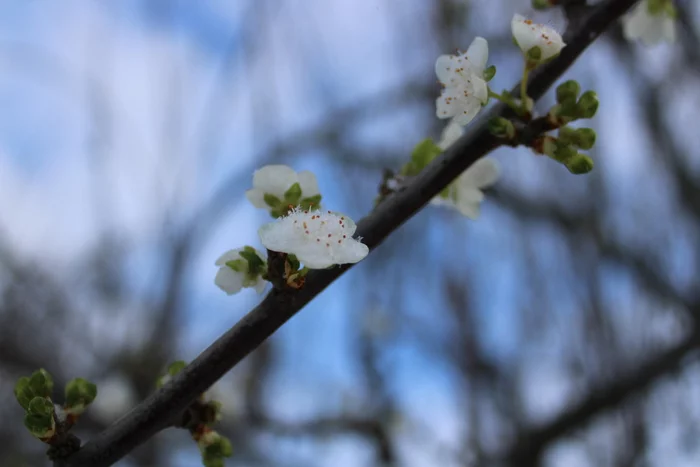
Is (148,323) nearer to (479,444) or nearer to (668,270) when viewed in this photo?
(479,444)

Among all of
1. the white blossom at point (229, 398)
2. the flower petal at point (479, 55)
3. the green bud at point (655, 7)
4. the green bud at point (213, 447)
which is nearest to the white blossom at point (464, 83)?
the flower petal at point (479, 55)

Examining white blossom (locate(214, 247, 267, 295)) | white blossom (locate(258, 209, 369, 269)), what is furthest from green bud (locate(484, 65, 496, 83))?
white blossom (locate(214, 247, 267, 295))

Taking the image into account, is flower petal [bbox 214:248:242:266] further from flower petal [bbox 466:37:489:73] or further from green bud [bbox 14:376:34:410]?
flower petal [bbox 466:37:489:73]

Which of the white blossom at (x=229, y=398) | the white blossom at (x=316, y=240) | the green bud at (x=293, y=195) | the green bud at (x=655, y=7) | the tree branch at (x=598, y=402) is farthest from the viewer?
the white blossom at (x=229, y=398)

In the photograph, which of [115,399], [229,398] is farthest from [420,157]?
[115,399]

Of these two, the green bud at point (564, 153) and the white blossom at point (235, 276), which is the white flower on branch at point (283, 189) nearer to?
the white blossom at point (235, 276)

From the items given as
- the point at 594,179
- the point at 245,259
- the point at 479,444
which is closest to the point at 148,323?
the point at 479,444

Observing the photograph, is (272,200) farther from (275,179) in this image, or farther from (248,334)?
(248,334)
